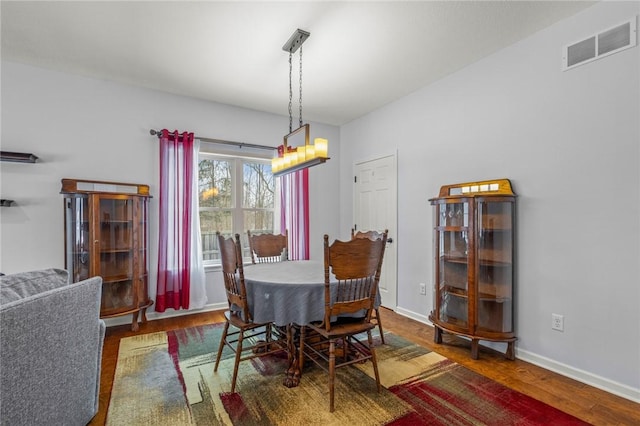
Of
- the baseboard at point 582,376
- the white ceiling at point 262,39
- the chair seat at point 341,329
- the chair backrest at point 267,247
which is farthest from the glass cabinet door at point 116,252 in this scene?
the baseboard at point 582,376

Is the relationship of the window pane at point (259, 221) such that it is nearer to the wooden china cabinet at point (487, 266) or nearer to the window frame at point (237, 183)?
the window frame at point (237, 183)

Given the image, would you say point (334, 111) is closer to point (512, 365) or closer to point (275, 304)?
point (275, 304)

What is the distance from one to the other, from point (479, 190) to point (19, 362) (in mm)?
3198

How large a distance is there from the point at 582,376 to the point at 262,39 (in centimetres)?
356

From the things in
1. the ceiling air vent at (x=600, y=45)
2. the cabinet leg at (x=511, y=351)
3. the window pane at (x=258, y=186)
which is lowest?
the cabinet leg at (x=511, y=351)

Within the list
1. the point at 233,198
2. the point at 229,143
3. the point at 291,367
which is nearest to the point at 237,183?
the point at 233,198

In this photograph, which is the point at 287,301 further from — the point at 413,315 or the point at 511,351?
the point at 413,315

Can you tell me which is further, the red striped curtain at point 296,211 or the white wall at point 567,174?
the red striped curtain at point 296,211

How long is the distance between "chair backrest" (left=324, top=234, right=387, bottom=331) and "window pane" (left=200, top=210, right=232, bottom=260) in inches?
95.6

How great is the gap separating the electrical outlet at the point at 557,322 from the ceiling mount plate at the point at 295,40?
9.65 feet

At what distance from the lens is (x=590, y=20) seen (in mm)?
2221

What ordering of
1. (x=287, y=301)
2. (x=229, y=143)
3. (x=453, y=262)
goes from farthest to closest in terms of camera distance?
1. (x=229, y=143)
2. (x=453, y=262)
3. (x=287, y=301)

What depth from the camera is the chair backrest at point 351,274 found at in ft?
6.31

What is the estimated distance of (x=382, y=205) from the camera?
4.13 metres
